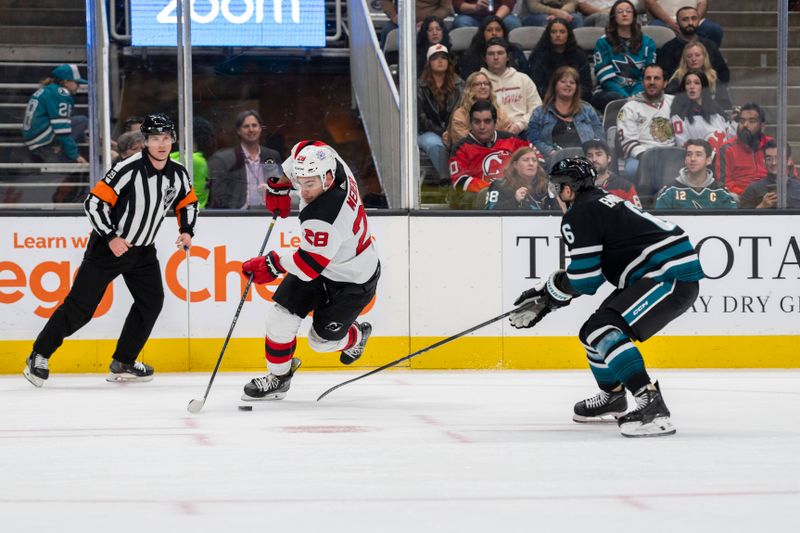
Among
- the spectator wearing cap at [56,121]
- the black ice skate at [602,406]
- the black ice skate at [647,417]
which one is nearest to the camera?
the black ice skate at [647,417]

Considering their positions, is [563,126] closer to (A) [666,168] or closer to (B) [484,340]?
(A) [666,168]

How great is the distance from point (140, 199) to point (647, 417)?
2.98 m

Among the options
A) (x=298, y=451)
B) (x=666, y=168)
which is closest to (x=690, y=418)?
(x=298, y=451)

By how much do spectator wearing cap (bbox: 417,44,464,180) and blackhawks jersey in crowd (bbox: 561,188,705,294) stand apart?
2727mm

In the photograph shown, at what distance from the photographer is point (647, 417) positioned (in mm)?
4125

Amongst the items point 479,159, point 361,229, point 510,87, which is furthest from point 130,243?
point 510,87

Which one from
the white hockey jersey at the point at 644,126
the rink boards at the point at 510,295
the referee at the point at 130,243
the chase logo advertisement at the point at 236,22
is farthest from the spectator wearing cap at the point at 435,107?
the referee at the point at 130,243

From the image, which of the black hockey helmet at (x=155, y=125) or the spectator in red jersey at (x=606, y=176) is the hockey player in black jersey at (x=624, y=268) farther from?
the spectator in red jersey at (x=606, y=176)

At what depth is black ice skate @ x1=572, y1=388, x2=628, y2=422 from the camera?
4594 mm

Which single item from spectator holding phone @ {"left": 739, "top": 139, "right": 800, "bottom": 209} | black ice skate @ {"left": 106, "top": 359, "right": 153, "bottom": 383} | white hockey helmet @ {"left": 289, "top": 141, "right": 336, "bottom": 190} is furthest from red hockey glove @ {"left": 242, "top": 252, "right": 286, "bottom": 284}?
spectator holding phone @ {"left": 739, "top": 139, "right": 800, "bottom": 209}

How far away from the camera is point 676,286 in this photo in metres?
4.30

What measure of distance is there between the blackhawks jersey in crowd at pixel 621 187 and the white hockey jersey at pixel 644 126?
5.9 inches

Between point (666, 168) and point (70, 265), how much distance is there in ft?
10.6

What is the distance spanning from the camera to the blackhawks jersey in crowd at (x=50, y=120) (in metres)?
6.86
